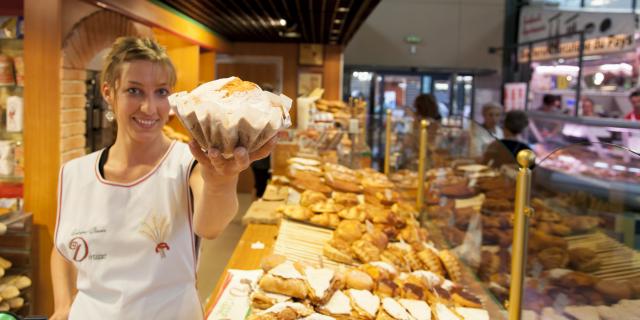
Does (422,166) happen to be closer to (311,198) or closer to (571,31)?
(311,198)

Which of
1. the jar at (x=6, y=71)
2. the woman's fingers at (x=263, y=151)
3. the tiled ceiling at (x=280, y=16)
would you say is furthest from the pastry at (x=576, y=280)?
the tiled ceiling at (x=280, y=16)

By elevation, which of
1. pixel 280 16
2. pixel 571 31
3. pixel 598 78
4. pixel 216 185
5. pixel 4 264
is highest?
pixel 571 31

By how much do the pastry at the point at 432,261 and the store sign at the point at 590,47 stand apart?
682 centimetres

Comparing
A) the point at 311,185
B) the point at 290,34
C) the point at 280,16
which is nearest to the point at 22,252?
the point at 311,185

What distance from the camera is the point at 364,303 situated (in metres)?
1.75

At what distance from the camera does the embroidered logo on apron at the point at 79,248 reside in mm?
1536

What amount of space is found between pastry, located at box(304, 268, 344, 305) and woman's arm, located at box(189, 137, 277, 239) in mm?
456

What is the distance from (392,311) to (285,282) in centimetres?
34

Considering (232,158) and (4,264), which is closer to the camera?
(232,158)

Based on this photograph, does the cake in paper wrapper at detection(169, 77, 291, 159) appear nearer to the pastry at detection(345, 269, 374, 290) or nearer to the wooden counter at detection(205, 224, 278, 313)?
the pastry at detection(345, 269, 374, 290)

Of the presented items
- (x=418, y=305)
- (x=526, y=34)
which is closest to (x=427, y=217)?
(x=418, y=305)

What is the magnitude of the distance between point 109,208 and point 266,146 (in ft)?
2.27

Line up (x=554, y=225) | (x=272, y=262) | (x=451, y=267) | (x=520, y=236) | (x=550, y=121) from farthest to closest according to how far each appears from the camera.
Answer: (x=550, y=121) < (x=451, y=267) < (x=272, y=262) < (x=554, y=225) < (x=520, y=236)

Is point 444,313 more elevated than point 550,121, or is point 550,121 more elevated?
point 550,121
